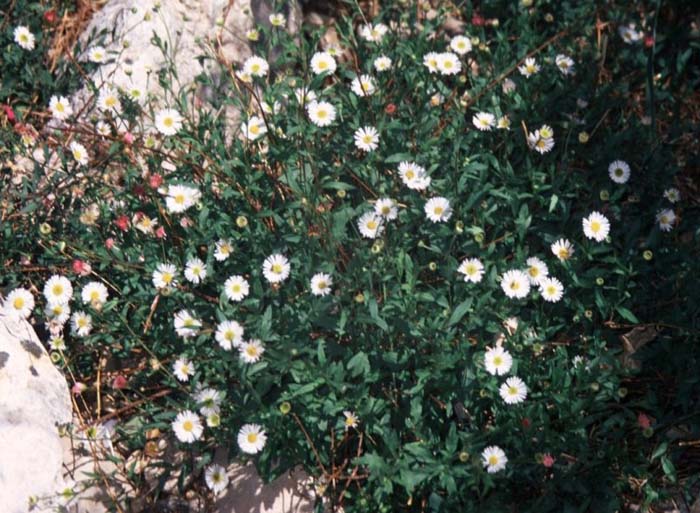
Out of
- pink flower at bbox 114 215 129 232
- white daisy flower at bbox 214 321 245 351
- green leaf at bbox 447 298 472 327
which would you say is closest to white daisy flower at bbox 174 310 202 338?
white daisy flower at bbox 214 321 245 351

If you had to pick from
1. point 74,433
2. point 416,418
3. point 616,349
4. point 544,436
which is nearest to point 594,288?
point 616,349

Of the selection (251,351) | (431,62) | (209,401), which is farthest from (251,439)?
(431,62)

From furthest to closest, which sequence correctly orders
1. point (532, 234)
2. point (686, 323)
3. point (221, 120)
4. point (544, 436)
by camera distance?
point (221, 120), point (532, 234), point (686, 323), point (544, 436)

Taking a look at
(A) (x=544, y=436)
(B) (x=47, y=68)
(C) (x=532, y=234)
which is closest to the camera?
(A) (x=544, y=436)

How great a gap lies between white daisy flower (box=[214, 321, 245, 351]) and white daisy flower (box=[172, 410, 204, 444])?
29 cm

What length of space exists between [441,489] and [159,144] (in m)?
1.94

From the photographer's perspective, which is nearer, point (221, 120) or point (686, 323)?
point (686, 323)

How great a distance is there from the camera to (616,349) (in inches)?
124

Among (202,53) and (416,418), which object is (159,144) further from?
(416,418)

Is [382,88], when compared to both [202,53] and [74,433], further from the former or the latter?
[74,433]

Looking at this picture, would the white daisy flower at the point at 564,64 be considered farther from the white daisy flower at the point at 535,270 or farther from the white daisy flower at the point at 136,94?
the white daisy flower at the point at 136,94

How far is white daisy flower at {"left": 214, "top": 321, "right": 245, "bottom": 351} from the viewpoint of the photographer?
9.50 ft

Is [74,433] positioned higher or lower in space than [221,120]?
lower

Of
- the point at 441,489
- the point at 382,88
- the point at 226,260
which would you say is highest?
the point at 382,88
